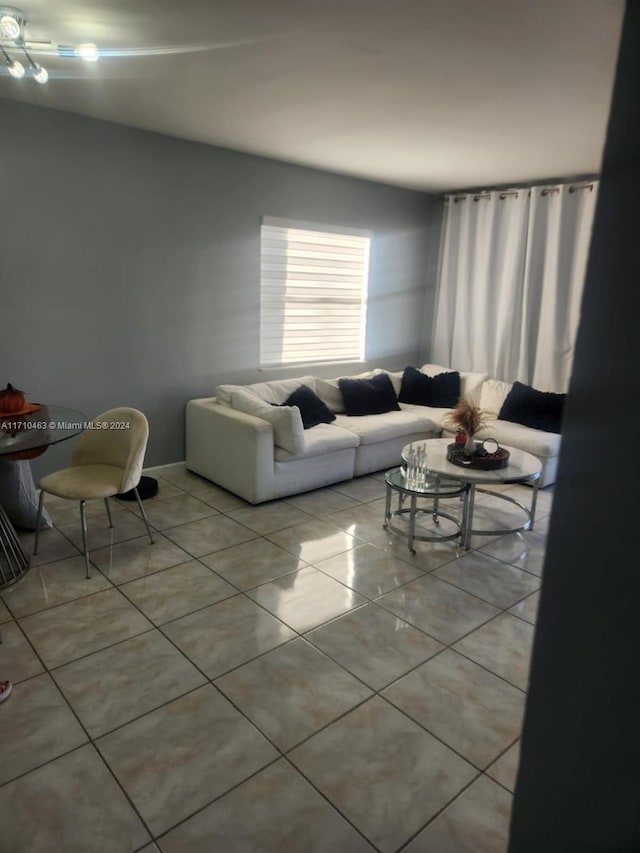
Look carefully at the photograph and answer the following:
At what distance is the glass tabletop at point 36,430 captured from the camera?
8.34 ft

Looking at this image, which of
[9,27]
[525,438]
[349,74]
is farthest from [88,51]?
[525,438]

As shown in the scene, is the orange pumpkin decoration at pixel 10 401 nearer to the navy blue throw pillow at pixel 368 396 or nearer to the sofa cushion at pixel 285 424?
the sofa cushion at pixel 285 424

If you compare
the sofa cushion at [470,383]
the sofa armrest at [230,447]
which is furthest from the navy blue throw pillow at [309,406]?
the sofa cushion at [470,383]

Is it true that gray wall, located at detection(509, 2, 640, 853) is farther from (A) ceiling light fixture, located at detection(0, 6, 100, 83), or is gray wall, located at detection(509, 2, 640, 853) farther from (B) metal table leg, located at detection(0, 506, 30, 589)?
(B) metal table leg, located at detection(0, 506, 30, 589)

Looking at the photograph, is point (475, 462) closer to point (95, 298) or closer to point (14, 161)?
point (95, 298)

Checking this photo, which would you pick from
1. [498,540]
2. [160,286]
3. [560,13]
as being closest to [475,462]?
[498,540]

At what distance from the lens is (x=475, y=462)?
3.45 m

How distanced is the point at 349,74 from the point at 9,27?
4.76ft

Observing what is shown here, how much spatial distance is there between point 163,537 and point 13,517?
2.85 feet

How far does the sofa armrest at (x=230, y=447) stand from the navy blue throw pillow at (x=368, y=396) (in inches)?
48.2

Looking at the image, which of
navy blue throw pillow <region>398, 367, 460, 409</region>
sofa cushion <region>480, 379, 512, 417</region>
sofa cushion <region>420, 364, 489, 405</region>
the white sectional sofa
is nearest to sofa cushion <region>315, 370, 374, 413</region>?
the white sectional sofa

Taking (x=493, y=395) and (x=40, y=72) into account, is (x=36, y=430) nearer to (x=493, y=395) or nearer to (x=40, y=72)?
(x=40, y=72)

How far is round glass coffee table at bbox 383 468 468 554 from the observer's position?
3.30 meters

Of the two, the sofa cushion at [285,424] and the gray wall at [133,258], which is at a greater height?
the gray wall at [133,258]
